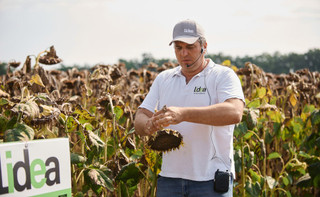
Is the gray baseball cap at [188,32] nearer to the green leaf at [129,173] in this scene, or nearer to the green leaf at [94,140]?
the green leaf at [94,140]

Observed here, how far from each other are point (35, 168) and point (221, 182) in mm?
1054

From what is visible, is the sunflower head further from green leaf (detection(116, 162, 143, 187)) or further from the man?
green leaf (detection(116, 162, 143, 187))

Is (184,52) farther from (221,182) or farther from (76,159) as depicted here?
(76,159)

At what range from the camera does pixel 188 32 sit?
2.55 meters

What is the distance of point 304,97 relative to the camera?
557 centimetres

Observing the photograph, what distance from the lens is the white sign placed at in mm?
1896

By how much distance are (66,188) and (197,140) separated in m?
0.83

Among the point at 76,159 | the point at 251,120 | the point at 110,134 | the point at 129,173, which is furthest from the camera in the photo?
the point at 110,134

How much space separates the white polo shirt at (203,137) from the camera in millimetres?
2494

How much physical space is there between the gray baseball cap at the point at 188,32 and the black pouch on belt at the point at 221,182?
80cm

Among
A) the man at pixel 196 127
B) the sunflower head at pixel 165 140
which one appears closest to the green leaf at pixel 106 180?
the man at pixel 196 127

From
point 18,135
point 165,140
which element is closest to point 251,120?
point 165,140

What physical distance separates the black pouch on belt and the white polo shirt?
4 cm

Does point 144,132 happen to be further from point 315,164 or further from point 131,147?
point 315,164
